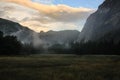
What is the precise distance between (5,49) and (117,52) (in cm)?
9260

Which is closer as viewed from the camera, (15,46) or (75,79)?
(75,79)

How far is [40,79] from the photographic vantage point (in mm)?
32469

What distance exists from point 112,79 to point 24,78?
37.0 ft

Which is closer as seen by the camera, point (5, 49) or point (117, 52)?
point (5, 49)

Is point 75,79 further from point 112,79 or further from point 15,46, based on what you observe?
point 15,46

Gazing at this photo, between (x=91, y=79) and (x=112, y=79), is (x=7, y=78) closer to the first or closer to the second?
(x=91, y=79)

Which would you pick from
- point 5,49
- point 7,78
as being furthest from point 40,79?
point 5,49

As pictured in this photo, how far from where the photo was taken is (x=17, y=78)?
109 ft

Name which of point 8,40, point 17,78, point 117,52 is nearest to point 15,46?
point 8,40

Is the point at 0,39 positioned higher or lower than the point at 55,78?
higher

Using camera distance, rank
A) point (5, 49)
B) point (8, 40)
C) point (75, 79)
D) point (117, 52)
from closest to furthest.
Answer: point (75, 79), point (5, 49), point (8, 40), point (117, 52)

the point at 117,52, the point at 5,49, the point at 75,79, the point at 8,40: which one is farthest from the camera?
the point at 117,52

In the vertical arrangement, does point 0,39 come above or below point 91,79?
above

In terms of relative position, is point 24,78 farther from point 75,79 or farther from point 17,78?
point 75,79
